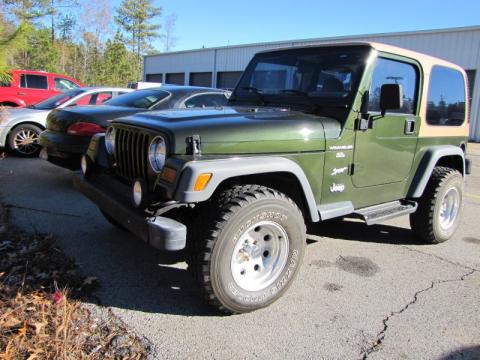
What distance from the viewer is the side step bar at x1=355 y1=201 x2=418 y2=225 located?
12.7 feet

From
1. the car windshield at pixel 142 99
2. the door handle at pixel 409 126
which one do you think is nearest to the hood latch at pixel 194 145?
the door handle at pixel 409 126

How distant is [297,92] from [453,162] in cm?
238

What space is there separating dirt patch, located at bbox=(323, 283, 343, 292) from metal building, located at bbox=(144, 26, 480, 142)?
8013 mm

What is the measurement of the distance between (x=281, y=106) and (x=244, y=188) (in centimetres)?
129

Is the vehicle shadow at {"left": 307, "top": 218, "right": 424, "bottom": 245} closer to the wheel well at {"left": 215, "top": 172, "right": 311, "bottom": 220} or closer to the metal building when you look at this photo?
the wheel well at {"left": 215, "top": 172, "right": 311, "bottom": 220}

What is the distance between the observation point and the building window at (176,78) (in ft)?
107

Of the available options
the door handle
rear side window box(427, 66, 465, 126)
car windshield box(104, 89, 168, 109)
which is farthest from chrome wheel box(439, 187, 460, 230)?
car windshield box(104, 89, 168, 109)

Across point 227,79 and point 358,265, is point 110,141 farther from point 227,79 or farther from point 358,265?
point 227,79

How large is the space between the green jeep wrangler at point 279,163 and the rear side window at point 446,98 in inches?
0.9

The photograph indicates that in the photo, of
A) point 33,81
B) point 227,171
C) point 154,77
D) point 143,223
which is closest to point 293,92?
point 227,171

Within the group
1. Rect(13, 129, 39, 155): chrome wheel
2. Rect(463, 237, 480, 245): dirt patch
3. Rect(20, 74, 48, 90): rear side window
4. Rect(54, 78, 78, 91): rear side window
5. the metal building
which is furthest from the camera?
the metal building

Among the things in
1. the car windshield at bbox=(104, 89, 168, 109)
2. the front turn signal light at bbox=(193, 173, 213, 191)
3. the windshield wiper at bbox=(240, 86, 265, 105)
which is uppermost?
the windshield wiper at bbox=(240, 86, 265, 105)

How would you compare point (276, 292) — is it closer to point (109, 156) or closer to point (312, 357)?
point (312, 357)

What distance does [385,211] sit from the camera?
405 cm
